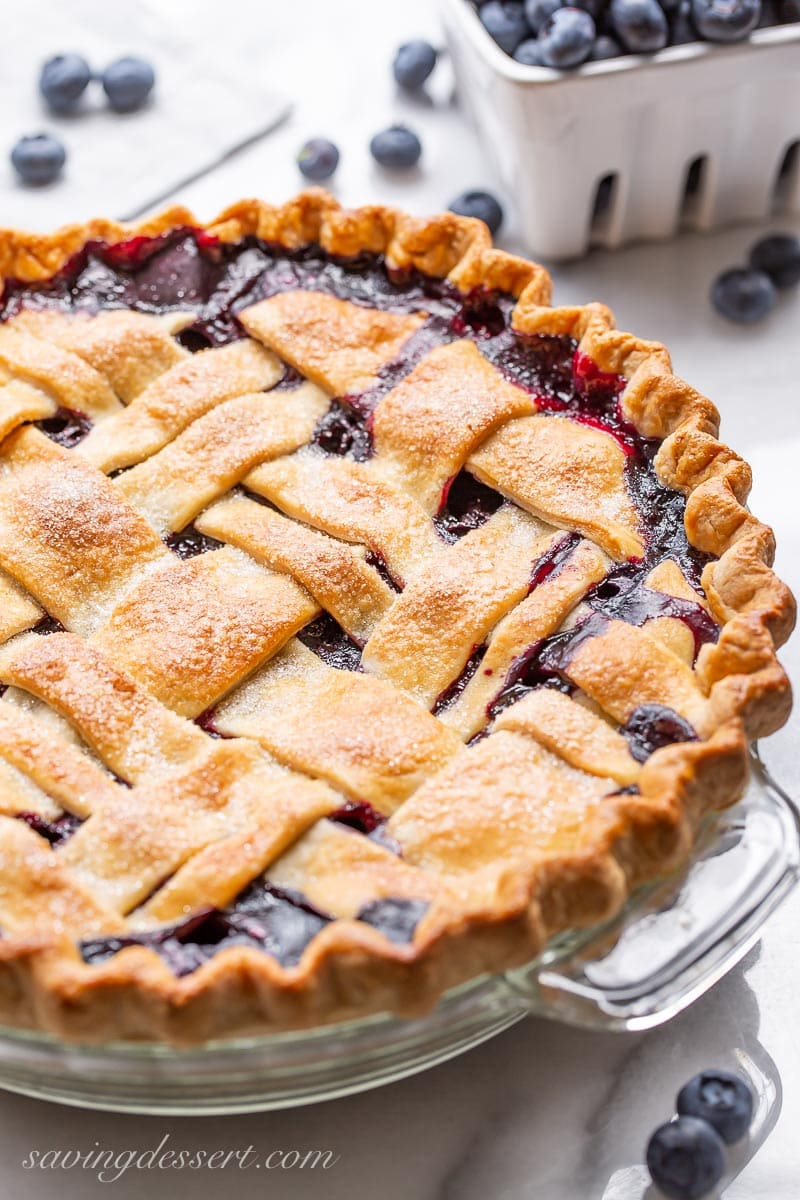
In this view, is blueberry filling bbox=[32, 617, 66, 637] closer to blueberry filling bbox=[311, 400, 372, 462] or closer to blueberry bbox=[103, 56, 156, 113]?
blueberry filling bbox=[311, 400, 372, 462]

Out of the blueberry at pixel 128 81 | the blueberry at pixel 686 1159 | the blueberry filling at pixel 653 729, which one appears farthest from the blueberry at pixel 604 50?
the blueberry at pixel 686 1159

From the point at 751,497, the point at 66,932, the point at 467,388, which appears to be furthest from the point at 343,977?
the point at 751,497

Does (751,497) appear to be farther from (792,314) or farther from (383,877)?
(383,877)

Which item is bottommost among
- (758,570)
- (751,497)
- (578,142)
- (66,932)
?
(751,497)

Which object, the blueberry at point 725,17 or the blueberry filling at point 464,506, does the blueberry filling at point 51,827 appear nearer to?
the blueberry filling at point 464,506

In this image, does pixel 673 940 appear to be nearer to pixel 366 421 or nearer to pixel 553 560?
pixel 553 560

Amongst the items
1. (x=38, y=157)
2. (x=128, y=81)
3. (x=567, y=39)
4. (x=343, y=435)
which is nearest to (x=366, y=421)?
(x=343, y=435)

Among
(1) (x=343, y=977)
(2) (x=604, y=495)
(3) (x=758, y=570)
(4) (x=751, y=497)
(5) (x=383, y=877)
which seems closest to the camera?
(1) (x=343, y=977)

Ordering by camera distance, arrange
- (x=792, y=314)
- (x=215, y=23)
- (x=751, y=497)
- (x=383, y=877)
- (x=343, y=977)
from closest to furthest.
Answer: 1. (x=343, y=977)
2. (x=383, y=877)
3. (x=751, y=497)
4. (x=792, y=314)
5. (x=215, y=23)
